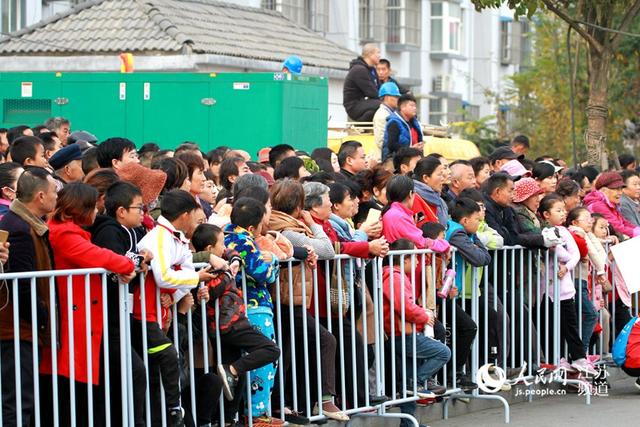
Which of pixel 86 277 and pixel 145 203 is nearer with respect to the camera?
pixel 86 277

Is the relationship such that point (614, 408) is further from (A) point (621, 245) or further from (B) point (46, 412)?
(B) point (46, 412)

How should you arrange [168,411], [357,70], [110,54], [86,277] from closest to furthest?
[86,277]
[168,411]
[357,70]
[110,54]

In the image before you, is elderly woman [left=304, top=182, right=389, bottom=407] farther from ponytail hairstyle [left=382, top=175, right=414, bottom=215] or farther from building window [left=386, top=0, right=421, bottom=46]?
building window [left=386, top=0, right=421, bottom=46]

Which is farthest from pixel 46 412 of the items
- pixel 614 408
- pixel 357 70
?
pixel 357 70

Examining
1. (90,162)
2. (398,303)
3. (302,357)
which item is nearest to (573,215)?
(398,303)

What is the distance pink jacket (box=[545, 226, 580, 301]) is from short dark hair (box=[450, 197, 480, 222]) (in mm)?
1319

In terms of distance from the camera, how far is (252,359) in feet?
28.7

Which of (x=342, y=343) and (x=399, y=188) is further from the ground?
(x=399, y=188)

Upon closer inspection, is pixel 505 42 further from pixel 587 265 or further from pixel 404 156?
pixel 404 156

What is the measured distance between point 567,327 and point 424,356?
2.33 m

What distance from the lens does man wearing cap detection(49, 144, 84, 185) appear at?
1009 cm

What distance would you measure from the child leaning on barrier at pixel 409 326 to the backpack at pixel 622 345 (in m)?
2.42

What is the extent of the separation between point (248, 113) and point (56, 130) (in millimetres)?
3843

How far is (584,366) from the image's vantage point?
12.5 meters
